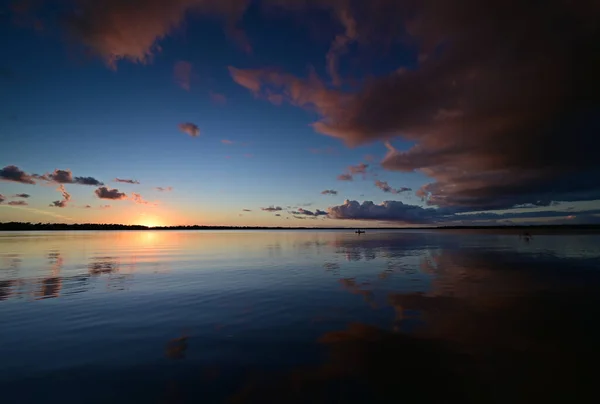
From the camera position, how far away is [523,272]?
25812mm

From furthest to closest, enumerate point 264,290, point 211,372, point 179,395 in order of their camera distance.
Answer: point 264,290, point 211,372, point 179,395

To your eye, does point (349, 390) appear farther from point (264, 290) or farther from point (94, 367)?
point (264, 290)

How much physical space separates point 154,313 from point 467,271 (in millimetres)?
26192

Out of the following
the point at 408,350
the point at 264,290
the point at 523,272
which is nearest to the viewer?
the point at 408,350

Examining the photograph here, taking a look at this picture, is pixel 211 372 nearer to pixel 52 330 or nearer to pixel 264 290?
pixel 52 330

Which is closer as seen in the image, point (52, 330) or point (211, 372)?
point (211, 372)

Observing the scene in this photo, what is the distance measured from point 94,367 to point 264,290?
11235 millimetres

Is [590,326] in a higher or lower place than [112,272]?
lower

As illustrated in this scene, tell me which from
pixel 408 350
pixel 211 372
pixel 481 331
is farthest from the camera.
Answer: pixel 481 331

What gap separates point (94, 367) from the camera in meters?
8.79

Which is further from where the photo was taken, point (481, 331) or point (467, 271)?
point (467, 271)

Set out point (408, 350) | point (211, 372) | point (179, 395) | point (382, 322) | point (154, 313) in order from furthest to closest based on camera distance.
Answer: point (154, 313) → point (382, 322) → point (408, 350) → point (211, 372) → point (179, 395)

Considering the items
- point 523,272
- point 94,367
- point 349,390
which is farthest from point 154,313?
point 523,272

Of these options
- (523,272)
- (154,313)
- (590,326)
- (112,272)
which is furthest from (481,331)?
(112,272)
